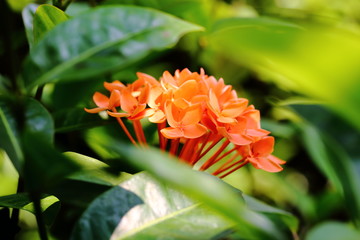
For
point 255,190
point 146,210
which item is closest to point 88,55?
point 146,210

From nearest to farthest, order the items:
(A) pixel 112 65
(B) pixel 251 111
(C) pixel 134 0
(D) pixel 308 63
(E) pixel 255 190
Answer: (D) pixel 308 63 < (A) pixel 112 65 < (B) pixel 251 111 < (C) pixel 134 0 < (E) pixel 255 190

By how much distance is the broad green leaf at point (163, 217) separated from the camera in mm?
539

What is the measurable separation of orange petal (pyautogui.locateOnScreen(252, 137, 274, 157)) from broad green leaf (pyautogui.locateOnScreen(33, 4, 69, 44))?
0.43m

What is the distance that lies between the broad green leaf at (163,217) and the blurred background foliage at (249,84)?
79 mm

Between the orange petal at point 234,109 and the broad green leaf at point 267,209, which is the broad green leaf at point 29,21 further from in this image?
the broad green leaf at point 267,209

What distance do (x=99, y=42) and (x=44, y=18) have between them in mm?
166

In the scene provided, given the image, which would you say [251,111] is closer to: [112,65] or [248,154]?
[248,154]

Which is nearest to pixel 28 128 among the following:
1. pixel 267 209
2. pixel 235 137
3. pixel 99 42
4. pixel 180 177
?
pixel 99 42

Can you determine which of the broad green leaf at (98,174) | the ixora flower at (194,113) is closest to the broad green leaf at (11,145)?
the broad green leaf at (98,174)

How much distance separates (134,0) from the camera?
1.03 meters

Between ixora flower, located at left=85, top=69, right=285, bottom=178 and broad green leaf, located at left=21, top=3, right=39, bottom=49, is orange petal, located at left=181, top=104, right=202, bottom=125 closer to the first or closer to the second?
ixora flower, located at left=85, top=69, right=285, bottom=178

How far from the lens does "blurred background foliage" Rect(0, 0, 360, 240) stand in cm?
30

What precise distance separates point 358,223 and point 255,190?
1083 millimetres

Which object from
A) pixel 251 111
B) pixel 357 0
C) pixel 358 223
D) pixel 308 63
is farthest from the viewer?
pixel 357 0
